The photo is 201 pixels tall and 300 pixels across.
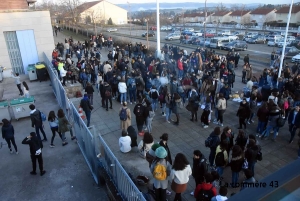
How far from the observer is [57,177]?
712cm

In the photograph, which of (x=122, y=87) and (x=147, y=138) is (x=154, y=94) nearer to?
(x=122, y=87)

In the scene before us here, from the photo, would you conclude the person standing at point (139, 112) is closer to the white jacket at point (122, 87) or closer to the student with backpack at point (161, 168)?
the white jacket at point (122, 87)

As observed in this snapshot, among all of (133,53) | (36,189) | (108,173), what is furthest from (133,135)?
(133,53)

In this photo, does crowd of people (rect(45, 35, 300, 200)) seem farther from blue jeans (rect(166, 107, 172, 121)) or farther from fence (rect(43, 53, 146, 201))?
fence (rect(43, 53, 146, 201))

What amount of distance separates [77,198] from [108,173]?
0.98 metres

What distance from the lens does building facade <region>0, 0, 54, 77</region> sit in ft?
56.2

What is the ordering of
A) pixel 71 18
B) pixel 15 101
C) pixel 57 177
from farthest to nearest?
pixel 71 18, pixel 15 101, pixel 57 177

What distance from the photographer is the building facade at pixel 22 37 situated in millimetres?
17125

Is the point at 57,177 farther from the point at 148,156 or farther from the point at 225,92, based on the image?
the point at 225,92

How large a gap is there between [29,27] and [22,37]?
0.88 meters

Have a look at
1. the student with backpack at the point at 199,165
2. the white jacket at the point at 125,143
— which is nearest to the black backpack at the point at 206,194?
the student with backpack at the point at 199,165

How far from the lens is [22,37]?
17.9 m

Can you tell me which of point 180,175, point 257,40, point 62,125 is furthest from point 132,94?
point 257,40

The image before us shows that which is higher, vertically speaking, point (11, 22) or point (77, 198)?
point (11, 22)
